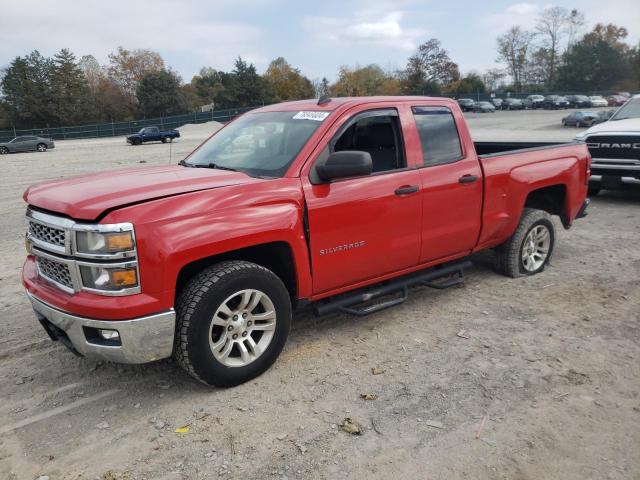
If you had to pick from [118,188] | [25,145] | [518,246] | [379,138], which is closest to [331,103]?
[379,138]

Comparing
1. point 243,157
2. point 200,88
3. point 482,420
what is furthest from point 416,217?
point 200,88

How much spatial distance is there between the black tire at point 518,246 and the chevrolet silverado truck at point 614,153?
4418 millimetres

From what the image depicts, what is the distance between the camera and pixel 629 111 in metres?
10.7

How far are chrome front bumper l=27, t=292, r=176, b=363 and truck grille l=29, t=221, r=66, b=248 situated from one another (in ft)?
1.39

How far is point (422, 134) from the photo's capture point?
4.56 meters

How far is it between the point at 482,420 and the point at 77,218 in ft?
8.72

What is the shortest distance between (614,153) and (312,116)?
7238 mm

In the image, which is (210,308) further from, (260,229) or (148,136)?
(148,136)

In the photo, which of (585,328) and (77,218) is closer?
(77,218)

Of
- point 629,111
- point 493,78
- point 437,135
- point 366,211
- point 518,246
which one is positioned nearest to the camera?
point 366,211

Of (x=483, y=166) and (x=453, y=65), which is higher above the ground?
(x=453, y=65)

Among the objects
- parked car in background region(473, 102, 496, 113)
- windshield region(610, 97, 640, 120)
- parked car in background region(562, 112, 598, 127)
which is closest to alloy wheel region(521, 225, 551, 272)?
windshield region(610, 97, 640, 120)

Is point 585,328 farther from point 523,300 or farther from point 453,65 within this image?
point 453,65

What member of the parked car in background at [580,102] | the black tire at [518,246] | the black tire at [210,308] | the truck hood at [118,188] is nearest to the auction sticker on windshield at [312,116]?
the truck hood at [118,188]
